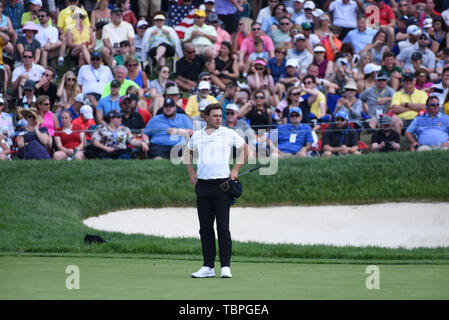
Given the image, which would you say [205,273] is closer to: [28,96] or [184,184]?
[184,184]

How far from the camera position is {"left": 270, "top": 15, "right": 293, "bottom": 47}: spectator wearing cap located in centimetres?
2395

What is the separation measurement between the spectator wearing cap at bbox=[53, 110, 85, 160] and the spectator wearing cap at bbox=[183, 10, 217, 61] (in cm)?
537

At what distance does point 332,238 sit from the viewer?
1736 cm

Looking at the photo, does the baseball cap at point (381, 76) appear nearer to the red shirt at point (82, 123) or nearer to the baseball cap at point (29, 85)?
the red shirt at point (82, 123)

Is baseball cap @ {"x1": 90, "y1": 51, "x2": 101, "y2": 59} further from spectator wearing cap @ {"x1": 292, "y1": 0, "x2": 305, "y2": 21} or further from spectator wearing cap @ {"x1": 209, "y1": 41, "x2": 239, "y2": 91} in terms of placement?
spectator wearing cap @ {"x1": 292, "y1": 0, "x2": 305, "y2": 21}

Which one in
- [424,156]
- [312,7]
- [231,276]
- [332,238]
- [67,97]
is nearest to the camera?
[231,276]

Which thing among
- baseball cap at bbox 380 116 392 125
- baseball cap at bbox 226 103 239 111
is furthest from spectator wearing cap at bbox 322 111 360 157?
baseball cap at bbox 226 103 239 111

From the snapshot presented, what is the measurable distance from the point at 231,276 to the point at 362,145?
9593 mm

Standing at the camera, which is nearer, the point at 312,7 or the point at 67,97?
the point at 67,97

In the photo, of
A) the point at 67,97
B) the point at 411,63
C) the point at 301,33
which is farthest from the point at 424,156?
the point at 67,97

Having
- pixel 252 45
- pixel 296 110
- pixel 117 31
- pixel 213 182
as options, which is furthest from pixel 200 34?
pixel 213 182

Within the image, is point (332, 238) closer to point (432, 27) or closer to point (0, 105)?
point (0, 105)

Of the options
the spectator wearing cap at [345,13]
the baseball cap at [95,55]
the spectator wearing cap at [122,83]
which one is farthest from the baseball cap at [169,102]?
the spectator wearing cap at [345,13]

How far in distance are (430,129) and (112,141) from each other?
6657mm
